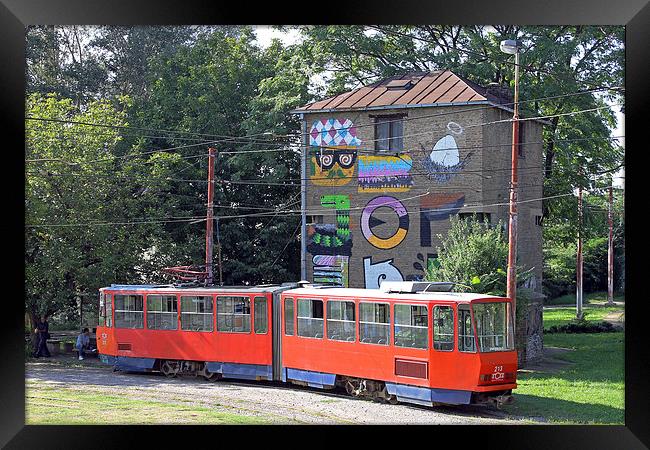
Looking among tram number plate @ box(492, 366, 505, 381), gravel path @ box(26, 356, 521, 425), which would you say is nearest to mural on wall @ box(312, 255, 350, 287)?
gravel path @ box(26, 356, 521, 425)

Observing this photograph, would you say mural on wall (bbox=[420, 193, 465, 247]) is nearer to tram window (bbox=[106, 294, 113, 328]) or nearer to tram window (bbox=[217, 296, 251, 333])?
tram window (bbox=[217, 296, 251, 333])

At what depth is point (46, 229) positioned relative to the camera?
26.9 meters

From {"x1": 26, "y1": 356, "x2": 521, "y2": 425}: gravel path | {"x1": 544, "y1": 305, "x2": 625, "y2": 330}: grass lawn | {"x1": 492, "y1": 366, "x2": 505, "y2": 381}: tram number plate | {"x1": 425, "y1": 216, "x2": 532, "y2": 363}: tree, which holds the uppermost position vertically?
{"x1": 425, "y1": 216, "x2": 532, "y2": 363}: tree

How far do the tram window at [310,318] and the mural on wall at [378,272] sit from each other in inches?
255

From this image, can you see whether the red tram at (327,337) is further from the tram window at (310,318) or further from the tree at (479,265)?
the tree at (479,265)

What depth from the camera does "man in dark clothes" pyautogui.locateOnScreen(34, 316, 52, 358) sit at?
1021 inches

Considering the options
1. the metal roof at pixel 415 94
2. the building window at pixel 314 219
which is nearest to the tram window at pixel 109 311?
the building window at pixel 314 219

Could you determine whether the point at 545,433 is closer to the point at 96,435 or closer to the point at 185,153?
the point at 96,435

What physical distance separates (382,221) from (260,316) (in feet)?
21.8

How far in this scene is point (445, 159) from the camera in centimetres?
2478

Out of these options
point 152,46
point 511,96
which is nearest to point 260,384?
point 511,96

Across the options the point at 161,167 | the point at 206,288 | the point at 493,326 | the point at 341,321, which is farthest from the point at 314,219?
the point at 493,326

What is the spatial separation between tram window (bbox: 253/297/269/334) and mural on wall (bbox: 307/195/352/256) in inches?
253

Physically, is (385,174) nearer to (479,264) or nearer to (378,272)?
(378,272)
